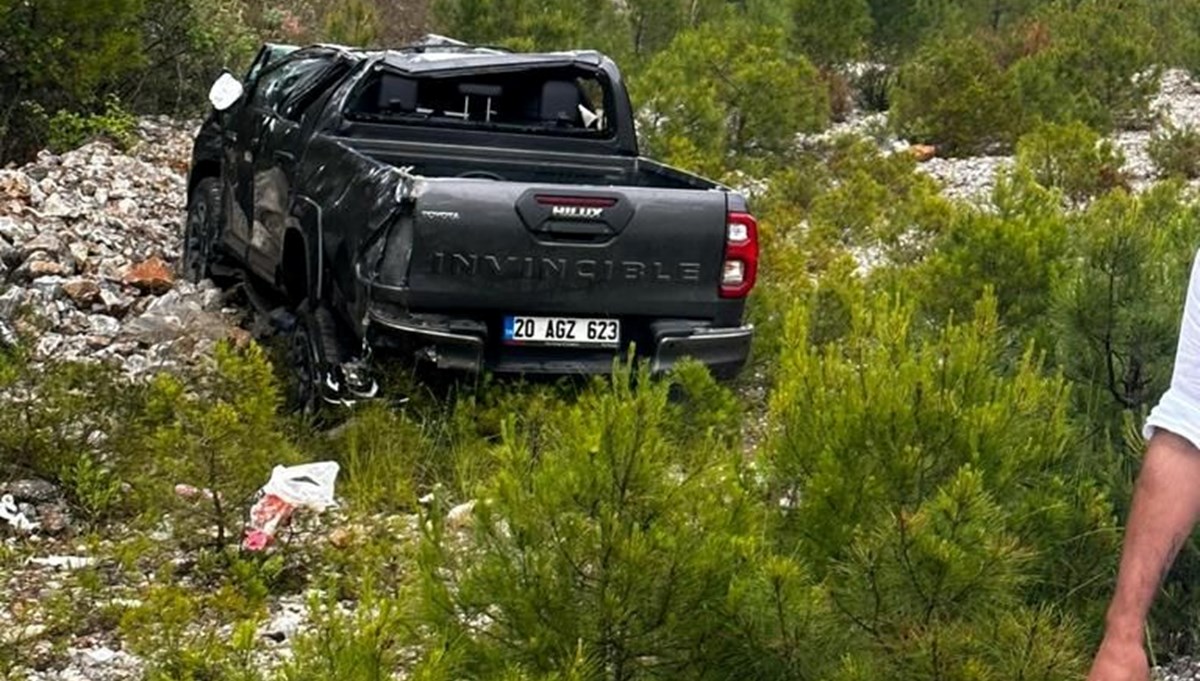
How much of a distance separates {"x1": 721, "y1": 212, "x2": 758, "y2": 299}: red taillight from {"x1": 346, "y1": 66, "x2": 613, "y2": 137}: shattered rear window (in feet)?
6.19

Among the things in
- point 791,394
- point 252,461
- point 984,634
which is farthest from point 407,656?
point 252,461

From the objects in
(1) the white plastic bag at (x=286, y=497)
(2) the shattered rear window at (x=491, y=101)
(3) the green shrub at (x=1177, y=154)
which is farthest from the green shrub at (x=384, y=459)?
(3) the green shrub at (x=1177, y=154)

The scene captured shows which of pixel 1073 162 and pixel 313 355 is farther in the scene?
pixel 1073 162

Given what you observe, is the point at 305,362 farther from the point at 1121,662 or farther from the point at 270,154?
the point at 1121,662

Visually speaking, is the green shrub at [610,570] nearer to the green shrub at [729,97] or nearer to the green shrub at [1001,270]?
the green shrub at [1001,270]

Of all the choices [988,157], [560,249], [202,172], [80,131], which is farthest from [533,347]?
[988,157]

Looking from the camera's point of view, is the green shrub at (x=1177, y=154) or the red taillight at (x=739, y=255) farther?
the green shrub at (x=1177, y=154)

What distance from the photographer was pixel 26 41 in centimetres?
1449

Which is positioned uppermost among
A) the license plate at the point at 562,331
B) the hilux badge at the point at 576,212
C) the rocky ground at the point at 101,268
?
the hilux badge at the point at 576,212

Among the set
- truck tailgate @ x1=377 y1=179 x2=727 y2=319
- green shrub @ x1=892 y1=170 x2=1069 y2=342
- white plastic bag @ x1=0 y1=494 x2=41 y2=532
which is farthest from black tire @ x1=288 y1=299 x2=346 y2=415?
green shrub @ x1=892 y1=170 x2=1069 y2=342

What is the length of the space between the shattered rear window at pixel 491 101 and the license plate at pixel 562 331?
1.93 meters

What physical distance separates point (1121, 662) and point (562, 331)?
4441 mm

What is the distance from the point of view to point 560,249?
22.1 ft

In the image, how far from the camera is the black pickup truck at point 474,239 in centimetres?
659
